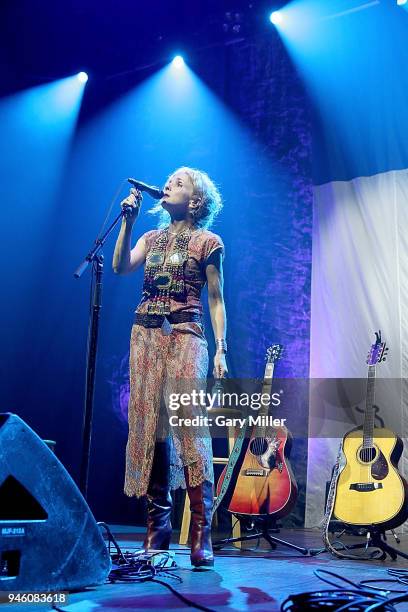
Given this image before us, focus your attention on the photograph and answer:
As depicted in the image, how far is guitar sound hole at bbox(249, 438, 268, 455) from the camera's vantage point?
3947 millimetres

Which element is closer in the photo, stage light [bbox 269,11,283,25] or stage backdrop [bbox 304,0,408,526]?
stage backdrop [bbox 304,0,408,526]

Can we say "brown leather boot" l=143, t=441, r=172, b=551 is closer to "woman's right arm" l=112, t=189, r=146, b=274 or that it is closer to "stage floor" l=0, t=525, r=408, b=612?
"stage floor" l=0, t=525, r=408, b=612

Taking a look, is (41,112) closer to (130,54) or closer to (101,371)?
(130,54)

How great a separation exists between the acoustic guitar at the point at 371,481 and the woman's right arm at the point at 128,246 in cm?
161

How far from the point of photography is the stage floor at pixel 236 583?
1961 mm

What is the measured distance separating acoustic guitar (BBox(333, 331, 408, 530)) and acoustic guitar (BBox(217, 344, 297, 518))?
31 centimetres

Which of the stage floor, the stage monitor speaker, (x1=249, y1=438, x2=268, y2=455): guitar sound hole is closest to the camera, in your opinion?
the stage monitor speaker

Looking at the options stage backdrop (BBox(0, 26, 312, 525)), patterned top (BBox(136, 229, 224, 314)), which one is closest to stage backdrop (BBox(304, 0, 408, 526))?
stage backdrop (BBox(0, 26, 312, 525))

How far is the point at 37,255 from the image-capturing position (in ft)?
18.9

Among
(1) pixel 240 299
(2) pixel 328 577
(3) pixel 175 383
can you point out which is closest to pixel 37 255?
(1) pixel 240 299

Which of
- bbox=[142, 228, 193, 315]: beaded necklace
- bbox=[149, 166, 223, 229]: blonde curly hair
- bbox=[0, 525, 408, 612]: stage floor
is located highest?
bbox=[149, 166, 223, 229]: blonde curly hair

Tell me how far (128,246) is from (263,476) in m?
1.64

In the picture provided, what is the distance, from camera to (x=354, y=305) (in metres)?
4.87

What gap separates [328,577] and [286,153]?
3.62 m
